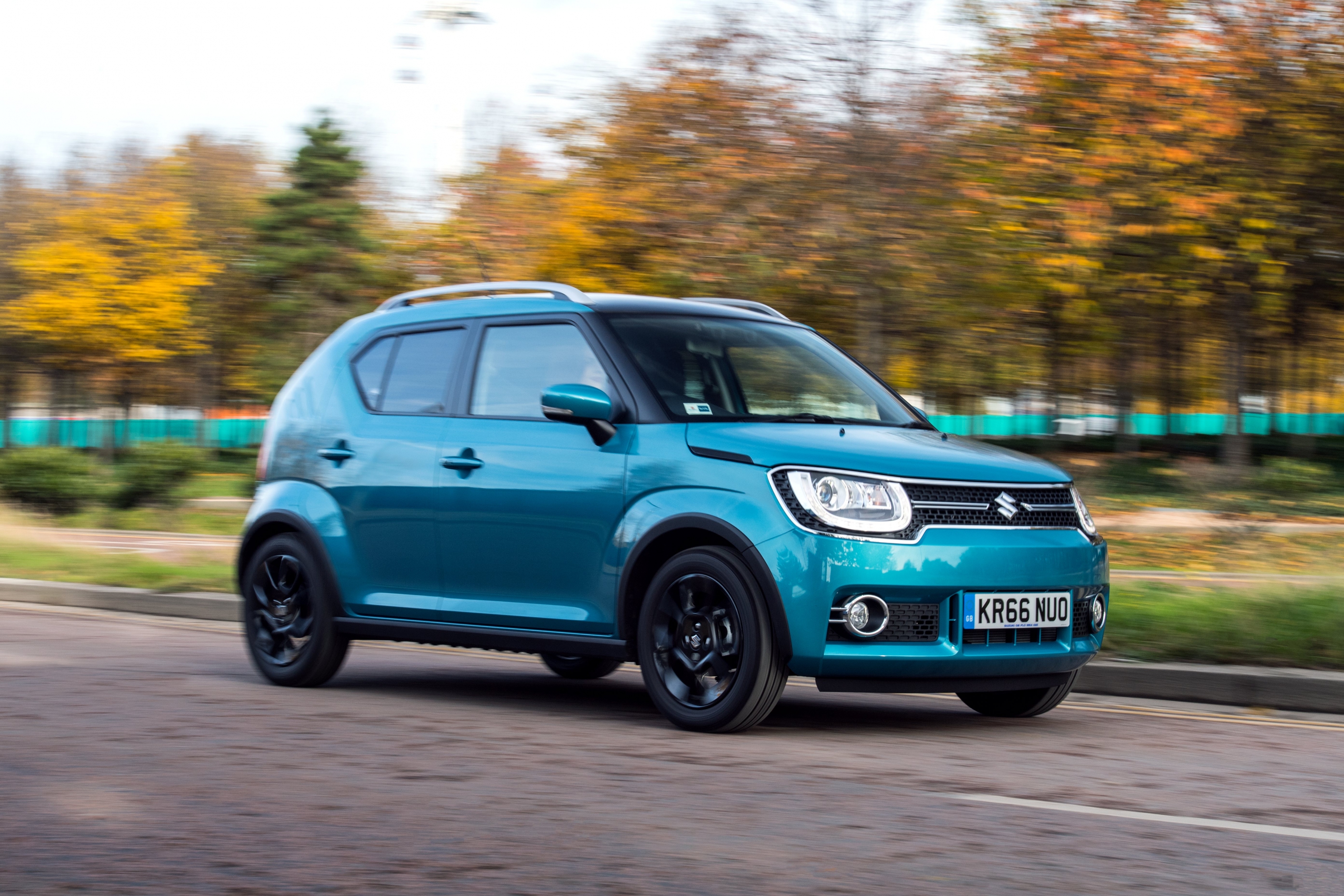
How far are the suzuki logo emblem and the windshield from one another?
2.76 ft

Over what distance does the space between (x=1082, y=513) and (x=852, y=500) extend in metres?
1.29

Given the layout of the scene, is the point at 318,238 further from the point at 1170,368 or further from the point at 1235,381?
the point at 1235,381

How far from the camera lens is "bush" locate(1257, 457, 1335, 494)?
1495 cm

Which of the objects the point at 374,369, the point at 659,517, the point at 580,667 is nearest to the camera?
the point at 659,517

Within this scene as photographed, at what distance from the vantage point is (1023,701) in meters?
7.23

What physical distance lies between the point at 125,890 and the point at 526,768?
187 cm

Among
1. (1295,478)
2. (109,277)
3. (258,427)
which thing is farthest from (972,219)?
(258,427)

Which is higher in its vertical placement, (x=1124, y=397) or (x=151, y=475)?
(x=1124, y=397)

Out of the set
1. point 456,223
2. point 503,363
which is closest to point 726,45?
point 456,223

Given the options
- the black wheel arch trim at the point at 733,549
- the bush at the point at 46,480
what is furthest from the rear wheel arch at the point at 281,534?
the bush at the point at 46,480

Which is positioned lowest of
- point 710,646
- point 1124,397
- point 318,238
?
point 710,646

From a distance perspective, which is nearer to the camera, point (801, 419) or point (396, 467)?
point (801, 419)

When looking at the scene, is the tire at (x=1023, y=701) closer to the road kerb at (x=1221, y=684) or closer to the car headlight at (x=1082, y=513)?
the car headlight at (x=1082, y=513)

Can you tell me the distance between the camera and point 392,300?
8469mm
